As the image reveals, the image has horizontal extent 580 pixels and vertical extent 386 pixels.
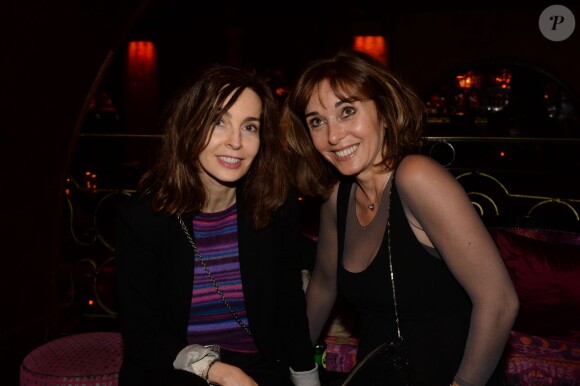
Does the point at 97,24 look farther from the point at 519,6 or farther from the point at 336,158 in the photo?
the point at 519,6

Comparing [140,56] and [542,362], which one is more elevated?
[140,56]

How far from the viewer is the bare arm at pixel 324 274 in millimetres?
2115

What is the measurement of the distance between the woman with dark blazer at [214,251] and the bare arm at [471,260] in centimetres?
56

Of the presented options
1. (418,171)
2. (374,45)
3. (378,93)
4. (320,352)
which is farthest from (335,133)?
(374,45)

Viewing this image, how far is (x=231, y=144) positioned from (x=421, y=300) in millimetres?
784

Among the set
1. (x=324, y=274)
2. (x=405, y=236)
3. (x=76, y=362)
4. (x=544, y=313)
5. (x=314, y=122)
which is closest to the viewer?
(x=405, y=236)

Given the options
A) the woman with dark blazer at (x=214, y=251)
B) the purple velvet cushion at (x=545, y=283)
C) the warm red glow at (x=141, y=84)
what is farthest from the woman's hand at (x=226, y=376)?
the warm red glow at (x=141, y=84)

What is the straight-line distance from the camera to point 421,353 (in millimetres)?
1764

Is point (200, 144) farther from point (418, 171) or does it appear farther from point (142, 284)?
point (418, 171)

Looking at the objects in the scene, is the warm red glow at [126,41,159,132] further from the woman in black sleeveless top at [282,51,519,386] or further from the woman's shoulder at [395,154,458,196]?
the woman's shoulder at [395,154,458,196]

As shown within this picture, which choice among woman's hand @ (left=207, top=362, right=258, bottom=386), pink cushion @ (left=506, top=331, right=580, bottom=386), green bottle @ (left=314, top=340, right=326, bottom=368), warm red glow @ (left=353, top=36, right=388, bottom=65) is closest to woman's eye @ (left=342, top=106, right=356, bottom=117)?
woman's hand @ (left=207, top=362, right=258, bottom=386)

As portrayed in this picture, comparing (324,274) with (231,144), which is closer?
(231,144)

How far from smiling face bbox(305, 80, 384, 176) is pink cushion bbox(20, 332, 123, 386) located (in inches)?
54.1

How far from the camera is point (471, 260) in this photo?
5.41 ft
